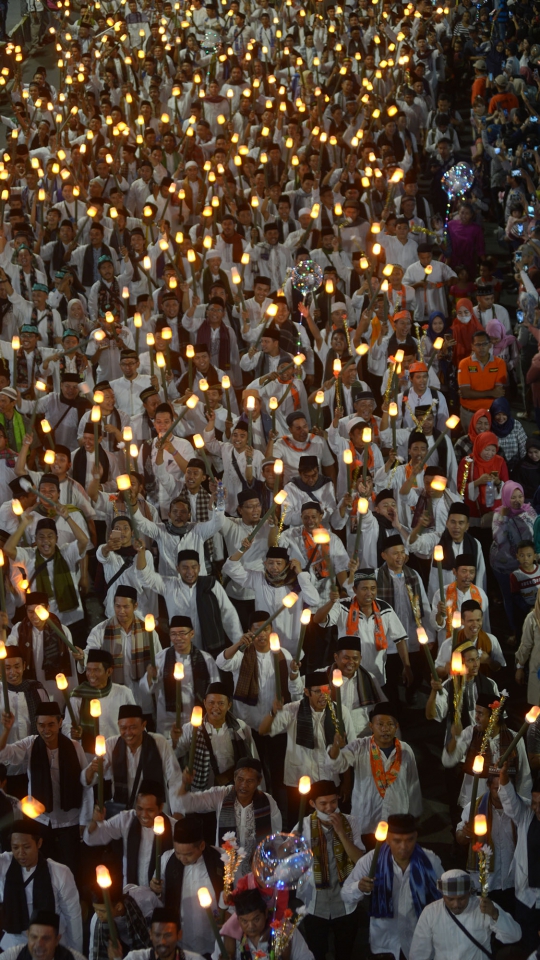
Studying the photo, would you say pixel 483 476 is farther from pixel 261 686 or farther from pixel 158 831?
pixel 158 831

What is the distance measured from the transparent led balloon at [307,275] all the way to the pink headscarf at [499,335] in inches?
61.4

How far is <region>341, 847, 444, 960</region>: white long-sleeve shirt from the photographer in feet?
22.4

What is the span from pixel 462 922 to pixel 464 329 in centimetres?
630

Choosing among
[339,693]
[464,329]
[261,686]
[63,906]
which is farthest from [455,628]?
[464,329]

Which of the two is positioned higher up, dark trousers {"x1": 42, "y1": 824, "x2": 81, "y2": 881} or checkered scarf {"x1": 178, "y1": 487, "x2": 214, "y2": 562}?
checkered scarf {"x1": 178, "y1": 487, "x2": 214, "y2": 562}

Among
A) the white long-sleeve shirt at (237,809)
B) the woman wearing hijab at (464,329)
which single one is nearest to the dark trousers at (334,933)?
the white long-sleeve shirt at (237,809)

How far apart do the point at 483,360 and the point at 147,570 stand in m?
3.68

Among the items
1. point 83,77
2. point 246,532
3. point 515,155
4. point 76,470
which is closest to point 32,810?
point 246,532

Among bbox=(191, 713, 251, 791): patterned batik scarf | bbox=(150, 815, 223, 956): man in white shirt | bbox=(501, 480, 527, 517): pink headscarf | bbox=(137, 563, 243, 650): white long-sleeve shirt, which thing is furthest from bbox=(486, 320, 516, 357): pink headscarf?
bbox=(150, 815, 223, 956): man in white shirt

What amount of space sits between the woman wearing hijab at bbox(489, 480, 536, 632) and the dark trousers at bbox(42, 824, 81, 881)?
11.1 feet

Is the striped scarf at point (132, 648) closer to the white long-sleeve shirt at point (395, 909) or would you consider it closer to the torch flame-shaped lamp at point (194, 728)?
the torch flame-shaped lamp at point (194, 728)

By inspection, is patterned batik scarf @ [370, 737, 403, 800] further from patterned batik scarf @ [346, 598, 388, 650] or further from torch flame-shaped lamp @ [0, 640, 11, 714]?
torch flame-shaped lamp @ [0, 640, 11, 714]

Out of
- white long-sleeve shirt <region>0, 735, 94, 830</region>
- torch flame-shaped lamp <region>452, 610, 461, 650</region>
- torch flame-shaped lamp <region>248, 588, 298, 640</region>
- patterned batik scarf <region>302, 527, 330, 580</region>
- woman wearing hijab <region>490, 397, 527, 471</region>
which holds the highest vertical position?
woman wearing hijab <region>490, 397, 527, 471</region>

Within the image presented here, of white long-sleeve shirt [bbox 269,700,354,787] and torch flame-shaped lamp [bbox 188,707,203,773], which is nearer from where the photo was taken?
torch flame-shaped lamp [bbox 188,707,203,773]
